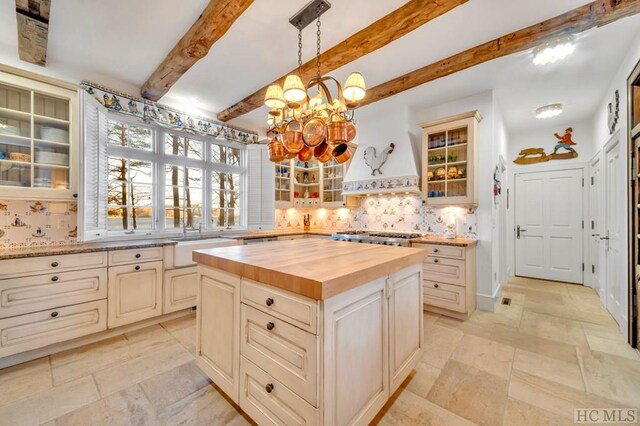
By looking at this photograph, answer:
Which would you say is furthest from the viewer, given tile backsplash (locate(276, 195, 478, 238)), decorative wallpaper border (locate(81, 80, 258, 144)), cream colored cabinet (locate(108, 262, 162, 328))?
tile backsplash (locate(276, 195, 478, 238))

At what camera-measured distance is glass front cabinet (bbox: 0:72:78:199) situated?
2.44 meters

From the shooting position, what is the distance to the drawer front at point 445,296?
9.73 feet

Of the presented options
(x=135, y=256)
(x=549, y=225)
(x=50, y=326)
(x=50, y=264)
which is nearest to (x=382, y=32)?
(x=135, y=256)

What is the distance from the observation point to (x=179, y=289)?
302cm

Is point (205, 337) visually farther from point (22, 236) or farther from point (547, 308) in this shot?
point (547, 308)

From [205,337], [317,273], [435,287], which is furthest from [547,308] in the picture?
[205,337]

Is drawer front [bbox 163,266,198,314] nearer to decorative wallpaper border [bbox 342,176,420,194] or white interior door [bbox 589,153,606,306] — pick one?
decorative wallpaper border [bbox 342,176,420,194]

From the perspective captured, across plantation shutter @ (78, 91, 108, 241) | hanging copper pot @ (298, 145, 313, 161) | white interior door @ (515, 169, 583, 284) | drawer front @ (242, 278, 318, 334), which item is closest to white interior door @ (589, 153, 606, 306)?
white interior door @ (515, 169, 583, 284)

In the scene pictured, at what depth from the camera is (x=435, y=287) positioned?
3158 millimetres

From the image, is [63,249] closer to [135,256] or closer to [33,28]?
[135,256]

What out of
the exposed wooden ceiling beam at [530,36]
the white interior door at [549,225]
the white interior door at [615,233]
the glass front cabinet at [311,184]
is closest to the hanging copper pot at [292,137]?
the exposed wooden ceiling beam at [530,36]

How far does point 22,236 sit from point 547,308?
19.5ft

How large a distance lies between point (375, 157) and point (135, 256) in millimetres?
3340

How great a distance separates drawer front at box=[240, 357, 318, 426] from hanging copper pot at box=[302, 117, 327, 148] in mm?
1406
